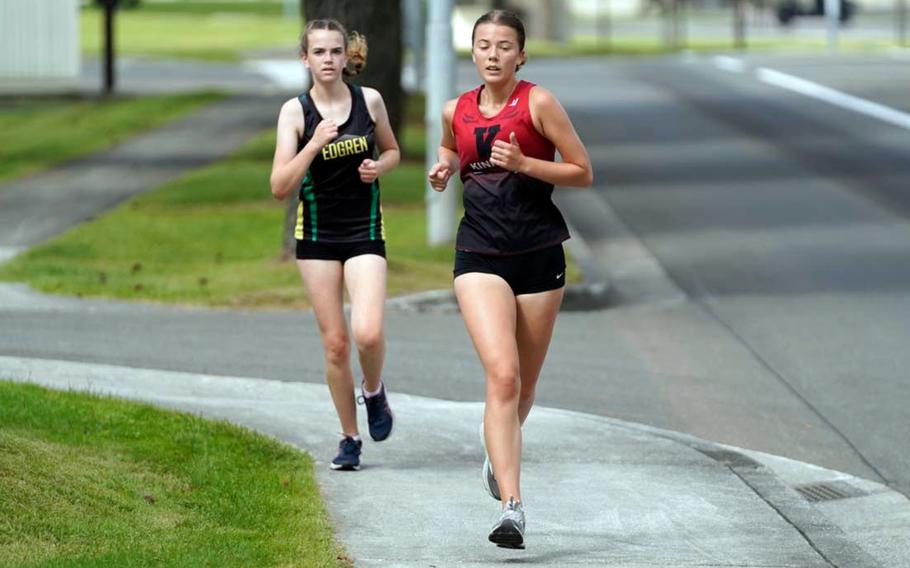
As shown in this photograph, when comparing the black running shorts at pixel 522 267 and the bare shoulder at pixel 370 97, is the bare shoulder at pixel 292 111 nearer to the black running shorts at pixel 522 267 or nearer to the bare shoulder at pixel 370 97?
the bare shoulder at pixel 370 97

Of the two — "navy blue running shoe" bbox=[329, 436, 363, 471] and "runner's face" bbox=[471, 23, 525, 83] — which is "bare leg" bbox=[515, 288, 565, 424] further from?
"navy blue running shoe" bbox=[329, 436, 363, 471]

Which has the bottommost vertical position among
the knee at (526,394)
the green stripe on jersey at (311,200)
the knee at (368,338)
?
the knee at (526,394)

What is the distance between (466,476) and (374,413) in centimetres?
53

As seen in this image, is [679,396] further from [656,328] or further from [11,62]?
[11,62]

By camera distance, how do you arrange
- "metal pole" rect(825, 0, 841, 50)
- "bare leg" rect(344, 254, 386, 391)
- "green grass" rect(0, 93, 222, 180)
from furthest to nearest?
"metal pole" rect(825, 0, 841, 50)
"green grass" rect(0, 93, 222, 180)
"bare leg" rect(344, 254, 386, 391)

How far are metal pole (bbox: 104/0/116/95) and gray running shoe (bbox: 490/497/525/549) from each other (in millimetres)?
30900

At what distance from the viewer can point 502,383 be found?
24.6 ft

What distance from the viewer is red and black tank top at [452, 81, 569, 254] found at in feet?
25.0

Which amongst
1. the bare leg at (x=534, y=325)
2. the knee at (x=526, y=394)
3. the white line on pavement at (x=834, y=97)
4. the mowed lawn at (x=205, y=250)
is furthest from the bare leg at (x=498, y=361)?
the white line on pavement at (x=834, y=97)

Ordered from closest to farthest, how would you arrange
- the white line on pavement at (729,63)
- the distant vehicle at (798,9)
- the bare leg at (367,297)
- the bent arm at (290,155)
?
the bent arm at (290,155), the bare leg at (367,297), the white line on pavement at (729,63), the distant vehicle at (798,9)

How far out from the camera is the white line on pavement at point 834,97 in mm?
32188

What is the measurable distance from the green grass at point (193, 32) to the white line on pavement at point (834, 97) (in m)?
18.1

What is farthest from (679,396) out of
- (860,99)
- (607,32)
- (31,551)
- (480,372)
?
(607,32)

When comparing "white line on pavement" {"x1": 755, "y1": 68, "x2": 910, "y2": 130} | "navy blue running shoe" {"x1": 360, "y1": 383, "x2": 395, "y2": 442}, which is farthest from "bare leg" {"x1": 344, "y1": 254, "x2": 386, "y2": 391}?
"white line on pavement" {"x1": 755, "y1": 68, "x2": 910, "y2": 130}
